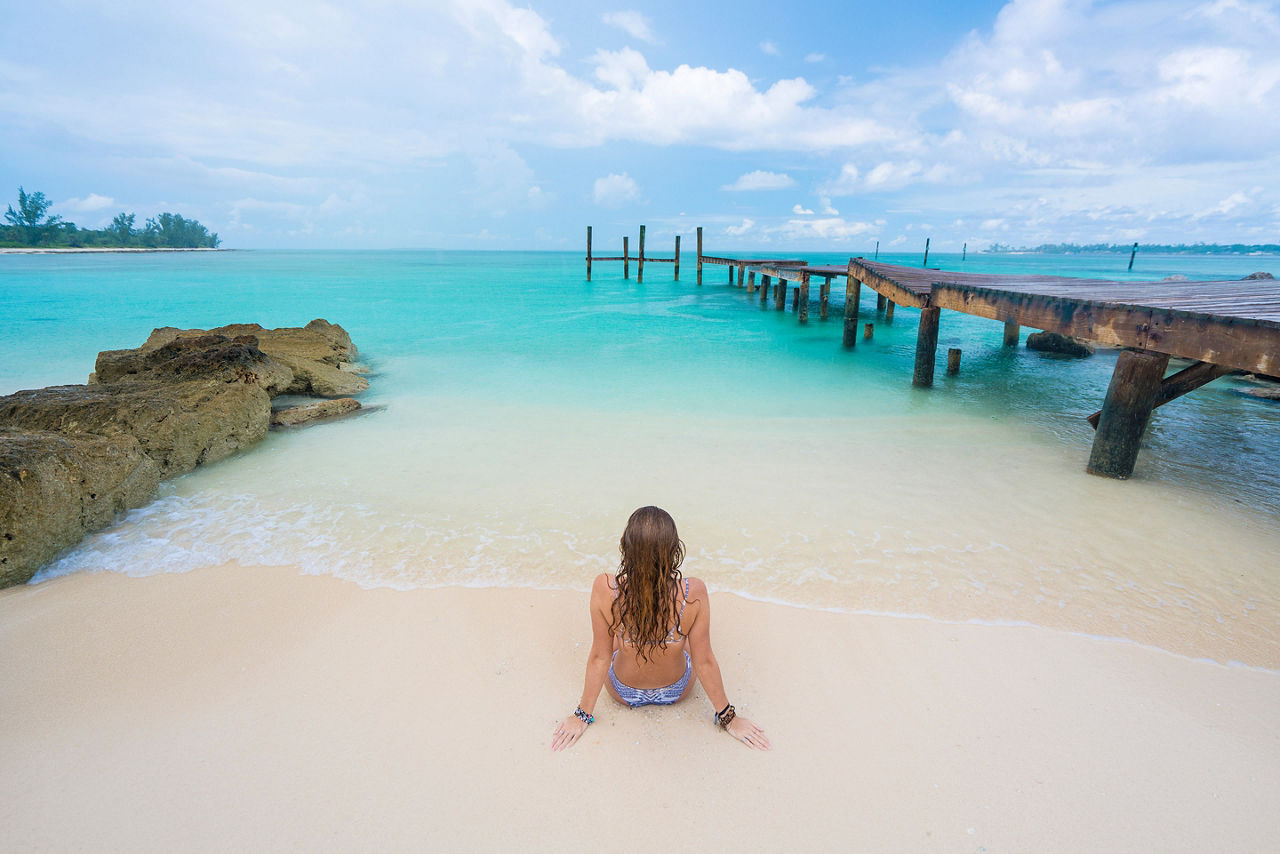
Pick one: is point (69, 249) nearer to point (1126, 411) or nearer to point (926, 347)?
point (926, 347)

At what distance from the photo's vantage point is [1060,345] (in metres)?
13.5

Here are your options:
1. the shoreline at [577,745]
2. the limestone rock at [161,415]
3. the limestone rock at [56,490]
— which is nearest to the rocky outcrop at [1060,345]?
the shoreline at [577,745]

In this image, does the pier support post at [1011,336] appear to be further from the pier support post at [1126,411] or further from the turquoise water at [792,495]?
the pier support post at [1126,411]

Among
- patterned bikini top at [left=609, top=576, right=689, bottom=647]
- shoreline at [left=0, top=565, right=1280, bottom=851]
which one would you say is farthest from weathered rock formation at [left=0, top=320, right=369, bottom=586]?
patterned bikini top at [left=609, top=576, right=689, bottom=647]

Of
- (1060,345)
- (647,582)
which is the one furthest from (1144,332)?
(1060,345)

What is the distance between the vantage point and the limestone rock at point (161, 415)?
5496 mm

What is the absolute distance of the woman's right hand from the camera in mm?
2533

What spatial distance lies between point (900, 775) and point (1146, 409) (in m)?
4.89

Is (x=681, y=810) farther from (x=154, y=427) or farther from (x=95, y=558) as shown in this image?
(x=154, y=427)

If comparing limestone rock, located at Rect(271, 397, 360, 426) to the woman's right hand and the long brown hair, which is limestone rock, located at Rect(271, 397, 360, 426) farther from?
the woman's right hand

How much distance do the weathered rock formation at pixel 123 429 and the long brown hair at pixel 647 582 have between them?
4207 millimetres

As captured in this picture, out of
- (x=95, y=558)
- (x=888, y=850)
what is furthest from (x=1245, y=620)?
(x=95, y=558)

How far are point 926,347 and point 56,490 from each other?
35.1 feet

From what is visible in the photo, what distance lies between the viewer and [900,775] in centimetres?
241
